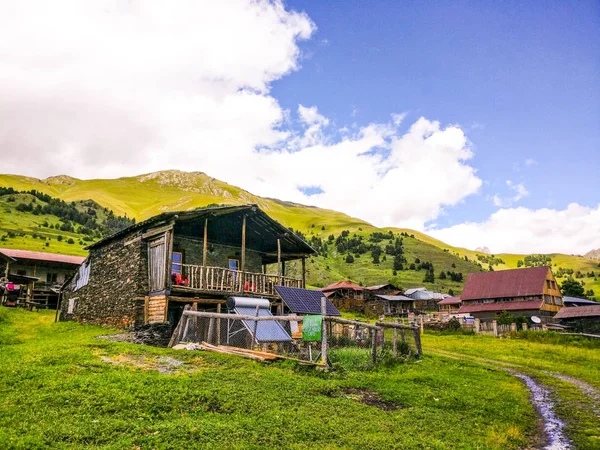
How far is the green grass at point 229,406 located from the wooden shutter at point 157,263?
7623mm

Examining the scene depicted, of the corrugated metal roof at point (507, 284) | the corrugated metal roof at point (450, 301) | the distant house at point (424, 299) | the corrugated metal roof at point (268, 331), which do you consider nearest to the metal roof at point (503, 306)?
the corrugated metal roof at point (507, 284)

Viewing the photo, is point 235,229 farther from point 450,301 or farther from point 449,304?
point 449,304

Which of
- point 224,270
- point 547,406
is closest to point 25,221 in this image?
point 224,270

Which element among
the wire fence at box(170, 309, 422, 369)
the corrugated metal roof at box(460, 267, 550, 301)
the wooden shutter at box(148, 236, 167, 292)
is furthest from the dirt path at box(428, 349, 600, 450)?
the corrugated metal roof at box(460, 267, 550, 301)

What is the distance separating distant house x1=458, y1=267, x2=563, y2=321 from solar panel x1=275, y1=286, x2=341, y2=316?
41831mm

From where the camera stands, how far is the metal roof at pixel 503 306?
5666cm

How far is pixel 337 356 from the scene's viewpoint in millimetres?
15516

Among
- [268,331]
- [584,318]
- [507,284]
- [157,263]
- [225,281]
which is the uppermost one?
[507,284]

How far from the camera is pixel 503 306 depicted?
58.7m

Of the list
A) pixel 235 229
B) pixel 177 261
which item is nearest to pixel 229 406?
pixel 177 261

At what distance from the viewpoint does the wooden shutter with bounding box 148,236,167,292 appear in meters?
22.5

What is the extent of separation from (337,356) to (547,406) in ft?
20.7

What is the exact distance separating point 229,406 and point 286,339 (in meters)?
7.58

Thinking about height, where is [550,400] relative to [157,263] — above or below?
below
